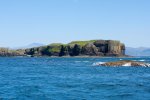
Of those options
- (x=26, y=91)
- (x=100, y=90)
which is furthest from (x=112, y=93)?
(x=26, y=91)

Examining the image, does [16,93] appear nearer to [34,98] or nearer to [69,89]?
[34,98]

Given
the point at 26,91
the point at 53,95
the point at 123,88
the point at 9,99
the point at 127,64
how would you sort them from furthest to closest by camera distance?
the point at 127,64 < the point at 123,88 < the point at 26,91 < the point at 53,95 < the point at 9,99

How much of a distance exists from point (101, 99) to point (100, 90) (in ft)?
30.4

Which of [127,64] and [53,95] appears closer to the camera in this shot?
[53,95]

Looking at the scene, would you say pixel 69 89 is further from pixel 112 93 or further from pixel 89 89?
pixel 112 93

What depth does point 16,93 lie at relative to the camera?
53312 millimetres

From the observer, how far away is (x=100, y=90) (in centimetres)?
5800

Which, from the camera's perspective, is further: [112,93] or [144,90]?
[144,90]

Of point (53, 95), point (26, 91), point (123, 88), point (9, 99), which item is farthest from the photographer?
point (123, 88)

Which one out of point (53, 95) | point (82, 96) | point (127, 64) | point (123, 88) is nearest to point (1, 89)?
point (53, 95)

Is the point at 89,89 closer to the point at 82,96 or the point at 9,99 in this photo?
the point at 82,96

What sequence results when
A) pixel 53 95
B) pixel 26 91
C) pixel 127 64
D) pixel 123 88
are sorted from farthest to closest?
pixel 127 64, pixel 123 88, pixel 26 91, pixel 53 95

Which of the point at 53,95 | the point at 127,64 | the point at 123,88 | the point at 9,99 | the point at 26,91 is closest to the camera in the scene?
the point at 9,99

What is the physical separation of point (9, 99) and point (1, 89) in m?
10.2
